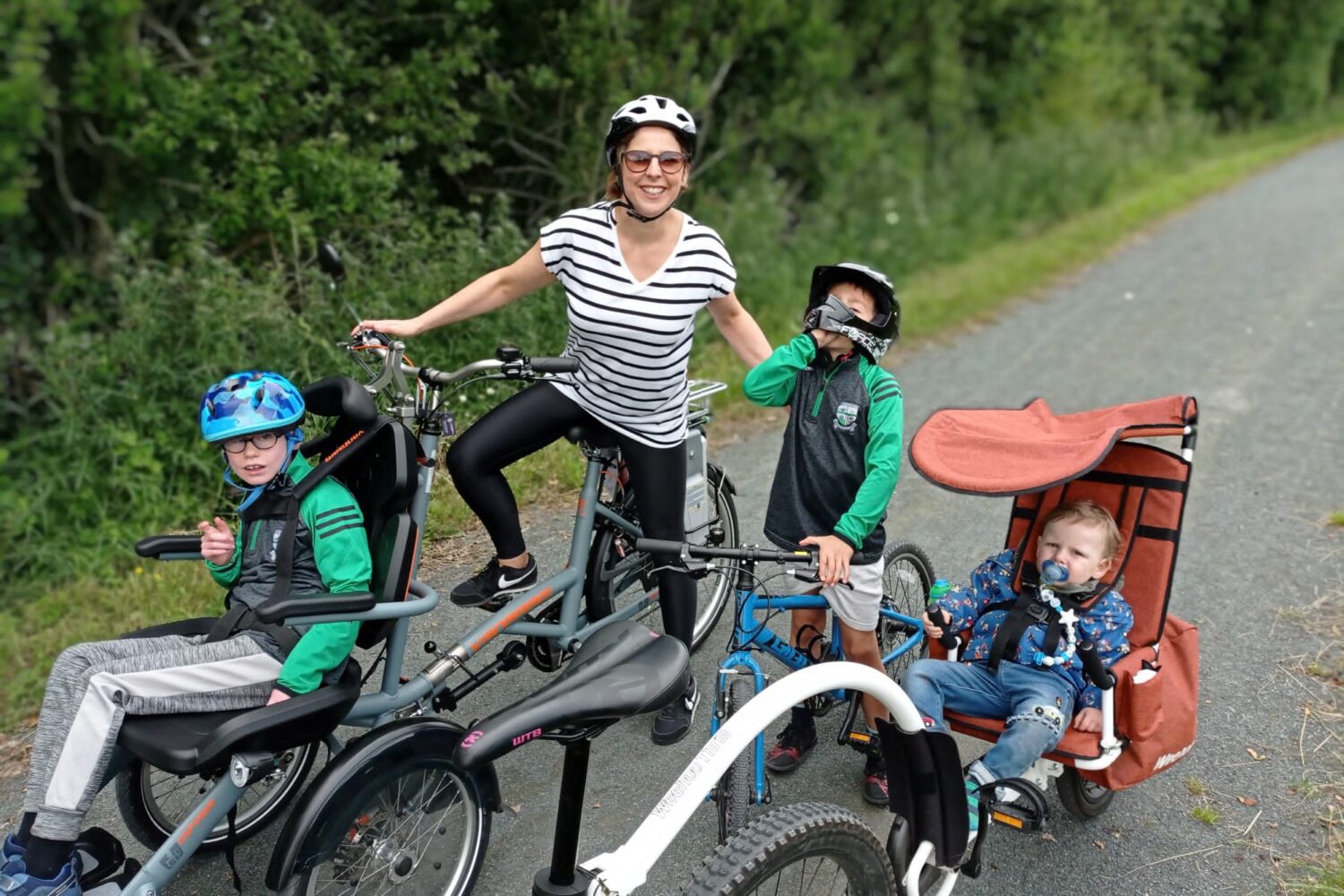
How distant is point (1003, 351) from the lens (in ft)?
29.3

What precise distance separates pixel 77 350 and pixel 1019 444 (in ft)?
20.8

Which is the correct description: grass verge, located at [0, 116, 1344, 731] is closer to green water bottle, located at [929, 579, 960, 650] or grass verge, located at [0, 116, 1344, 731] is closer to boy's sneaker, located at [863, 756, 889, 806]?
boy's sneaker, located at [863, 756, 889, 806]

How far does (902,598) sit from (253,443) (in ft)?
8.22

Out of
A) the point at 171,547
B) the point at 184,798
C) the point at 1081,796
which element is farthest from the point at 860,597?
the point at 184,798

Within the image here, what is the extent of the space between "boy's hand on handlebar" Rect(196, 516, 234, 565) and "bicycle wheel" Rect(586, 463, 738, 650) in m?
1.21

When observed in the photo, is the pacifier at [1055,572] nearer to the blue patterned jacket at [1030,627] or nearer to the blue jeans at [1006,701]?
the blue patterned jacket at [1030,627]

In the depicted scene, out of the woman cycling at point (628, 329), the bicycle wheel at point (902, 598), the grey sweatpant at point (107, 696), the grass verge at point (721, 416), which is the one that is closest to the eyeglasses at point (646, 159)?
the woman cycling at point (628, 329)

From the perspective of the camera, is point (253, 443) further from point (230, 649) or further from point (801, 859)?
point (801, 859)

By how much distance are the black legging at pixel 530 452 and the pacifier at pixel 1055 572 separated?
45.9 inches

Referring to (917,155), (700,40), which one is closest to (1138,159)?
(917,155)

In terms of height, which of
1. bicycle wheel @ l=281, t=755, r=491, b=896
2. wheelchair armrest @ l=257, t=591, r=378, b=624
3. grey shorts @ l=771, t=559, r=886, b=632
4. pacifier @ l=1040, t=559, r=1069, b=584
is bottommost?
bicycle wheel @ l=281, t=755, r=491, b=896

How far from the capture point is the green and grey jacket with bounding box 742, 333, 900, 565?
3.15 metres

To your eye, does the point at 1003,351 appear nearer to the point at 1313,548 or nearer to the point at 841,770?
the point at 1313,548

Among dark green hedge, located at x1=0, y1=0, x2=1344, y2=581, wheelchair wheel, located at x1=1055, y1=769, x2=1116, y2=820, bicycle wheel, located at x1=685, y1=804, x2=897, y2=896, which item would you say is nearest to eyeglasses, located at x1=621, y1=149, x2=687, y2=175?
bicycle wheel, located at x1=685, y1=804, x2=897, y2=896
